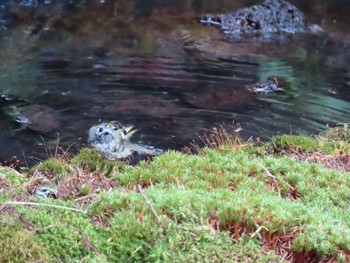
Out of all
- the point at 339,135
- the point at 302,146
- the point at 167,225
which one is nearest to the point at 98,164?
the point at 167,225

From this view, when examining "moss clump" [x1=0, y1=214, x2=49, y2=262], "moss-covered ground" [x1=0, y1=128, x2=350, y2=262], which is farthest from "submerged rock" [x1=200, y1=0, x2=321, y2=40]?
"moss clump" [x1=0, y1=214, x2=49, y2=262]

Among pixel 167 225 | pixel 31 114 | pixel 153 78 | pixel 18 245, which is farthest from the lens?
pixel 153 78

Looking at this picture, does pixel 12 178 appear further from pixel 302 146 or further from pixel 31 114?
pixel 31 114

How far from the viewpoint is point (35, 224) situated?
2760 millimetres

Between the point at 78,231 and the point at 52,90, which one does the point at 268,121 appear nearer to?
the point at 52,90

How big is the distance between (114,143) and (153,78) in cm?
441

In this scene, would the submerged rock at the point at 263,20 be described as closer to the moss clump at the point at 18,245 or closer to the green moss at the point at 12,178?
the green moss at the point at 12,178

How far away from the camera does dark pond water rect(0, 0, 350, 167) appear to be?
8.59m

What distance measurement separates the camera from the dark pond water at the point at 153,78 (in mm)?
8586

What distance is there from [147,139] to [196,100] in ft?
7.21

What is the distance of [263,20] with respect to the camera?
1728 cm

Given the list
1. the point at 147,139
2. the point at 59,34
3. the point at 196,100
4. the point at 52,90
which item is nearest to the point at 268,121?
the point at 196,100

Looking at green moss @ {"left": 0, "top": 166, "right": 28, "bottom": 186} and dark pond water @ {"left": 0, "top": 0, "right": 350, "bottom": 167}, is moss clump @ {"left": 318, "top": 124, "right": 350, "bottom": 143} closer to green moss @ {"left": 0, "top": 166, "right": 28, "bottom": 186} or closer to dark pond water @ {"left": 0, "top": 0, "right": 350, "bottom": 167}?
dark pond water @ {"left": 0, "top": 0, "right": 350, "bottom": 167}

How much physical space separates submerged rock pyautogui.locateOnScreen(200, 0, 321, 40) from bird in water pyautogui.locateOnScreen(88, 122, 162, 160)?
9718 mm
